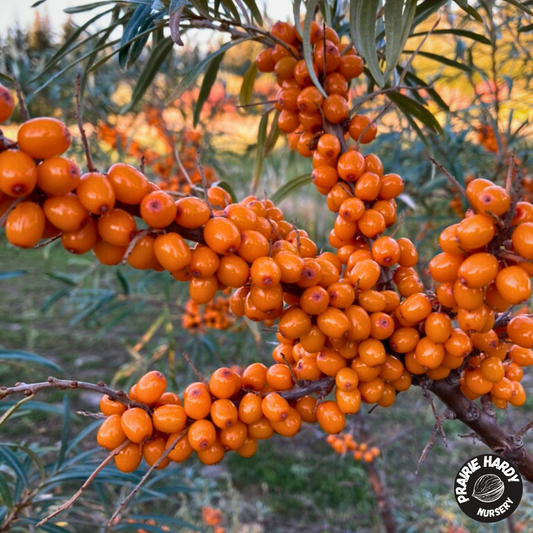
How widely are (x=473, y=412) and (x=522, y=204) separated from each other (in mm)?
235

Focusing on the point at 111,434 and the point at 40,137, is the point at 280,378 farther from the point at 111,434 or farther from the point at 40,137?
the point at 40,137

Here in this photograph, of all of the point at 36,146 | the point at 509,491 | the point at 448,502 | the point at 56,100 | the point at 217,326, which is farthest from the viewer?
the point at 56,100

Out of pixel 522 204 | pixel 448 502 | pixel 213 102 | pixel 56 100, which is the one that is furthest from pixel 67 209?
pixel 213 102

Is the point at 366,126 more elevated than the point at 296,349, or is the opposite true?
the point at 366,126

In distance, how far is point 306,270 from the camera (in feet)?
1.44

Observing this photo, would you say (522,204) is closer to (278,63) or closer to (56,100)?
(278,63)

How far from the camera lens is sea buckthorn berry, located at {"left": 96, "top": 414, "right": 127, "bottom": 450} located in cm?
43

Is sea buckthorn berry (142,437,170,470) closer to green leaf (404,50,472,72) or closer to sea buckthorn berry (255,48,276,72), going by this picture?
sea buckthorn berry (255,48,276,72)

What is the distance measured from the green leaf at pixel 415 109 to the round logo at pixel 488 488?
0.44 meters

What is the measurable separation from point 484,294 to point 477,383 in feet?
0.43

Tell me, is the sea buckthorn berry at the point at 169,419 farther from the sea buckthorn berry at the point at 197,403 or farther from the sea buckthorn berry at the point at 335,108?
the sea buckthorn berry at the point at 335,108

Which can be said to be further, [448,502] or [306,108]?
[448,502]

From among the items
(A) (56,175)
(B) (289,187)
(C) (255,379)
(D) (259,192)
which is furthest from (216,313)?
(A) (56,175)

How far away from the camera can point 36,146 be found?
0.32 meters
